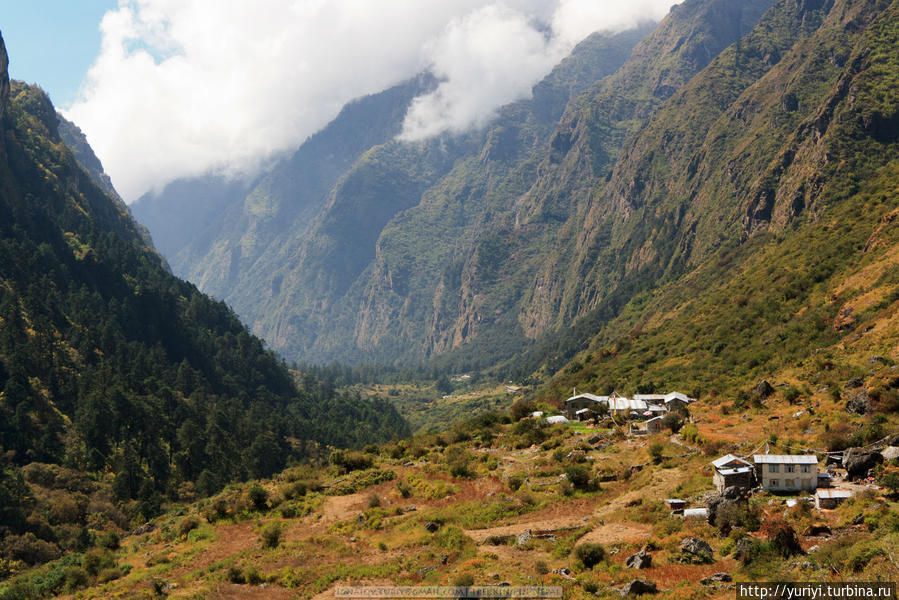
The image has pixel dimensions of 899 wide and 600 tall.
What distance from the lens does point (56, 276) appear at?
138500 mm

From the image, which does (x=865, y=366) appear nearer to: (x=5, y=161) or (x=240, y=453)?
(x=240, y=453)

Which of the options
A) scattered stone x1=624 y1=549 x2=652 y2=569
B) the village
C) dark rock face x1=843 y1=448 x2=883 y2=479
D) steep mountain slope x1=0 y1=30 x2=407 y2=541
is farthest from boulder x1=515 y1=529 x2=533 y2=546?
steep mountain slope x1=0 y1=30 x2=407 y2=541

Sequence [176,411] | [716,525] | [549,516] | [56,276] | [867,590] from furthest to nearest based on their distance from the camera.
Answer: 1. [56,276]
2. [176,411]
3. [549,516]
4. [716,525]
5. [867,590]

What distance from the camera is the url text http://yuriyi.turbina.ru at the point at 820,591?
25.0 metres

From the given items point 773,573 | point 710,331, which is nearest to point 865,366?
point 773,573

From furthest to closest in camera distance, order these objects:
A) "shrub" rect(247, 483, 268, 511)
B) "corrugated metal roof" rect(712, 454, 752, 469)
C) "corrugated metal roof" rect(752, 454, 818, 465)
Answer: "shrub" rect(247, 483, 268, 511) → "corrugated metal roof" rect(712, 454, 752, 469) → "corrugated metal roof" rect(752, 454, 818, 465)

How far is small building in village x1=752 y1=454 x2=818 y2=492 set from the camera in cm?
4153

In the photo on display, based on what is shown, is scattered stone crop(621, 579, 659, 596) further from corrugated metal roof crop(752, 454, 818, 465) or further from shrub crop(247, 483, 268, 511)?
shrub crop(247, 483, 268, 511)

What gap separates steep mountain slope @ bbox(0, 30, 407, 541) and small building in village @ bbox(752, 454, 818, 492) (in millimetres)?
71411

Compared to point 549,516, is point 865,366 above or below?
above

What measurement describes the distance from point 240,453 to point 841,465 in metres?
97.4

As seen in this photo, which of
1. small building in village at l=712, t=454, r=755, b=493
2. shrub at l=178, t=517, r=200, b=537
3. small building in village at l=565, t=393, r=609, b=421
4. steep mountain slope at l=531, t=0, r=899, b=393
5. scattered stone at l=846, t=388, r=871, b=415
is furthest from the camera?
small building in village at l=565, t=393, r=609, b=421

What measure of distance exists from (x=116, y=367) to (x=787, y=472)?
11442cm

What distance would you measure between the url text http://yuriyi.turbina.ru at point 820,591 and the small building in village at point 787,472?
588 inches
